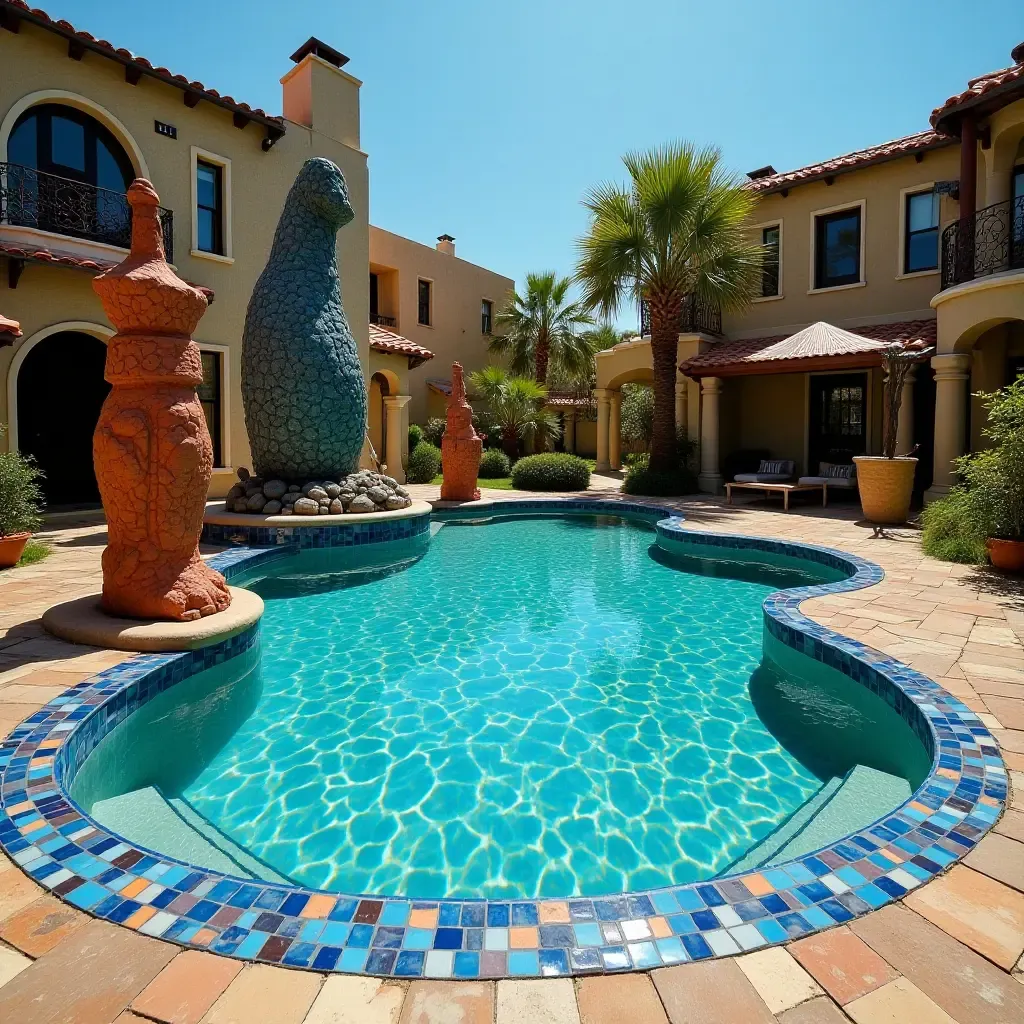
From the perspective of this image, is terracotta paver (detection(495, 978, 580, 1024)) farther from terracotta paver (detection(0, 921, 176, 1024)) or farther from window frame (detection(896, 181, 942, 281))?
window frame (detection(896, 181, 942, 281))

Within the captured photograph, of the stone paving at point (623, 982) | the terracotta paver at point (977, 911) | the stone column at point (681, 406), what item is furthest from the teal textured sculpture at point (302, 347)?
the stone column at point (681, 406)

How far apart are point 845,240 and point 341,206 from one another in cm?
1314

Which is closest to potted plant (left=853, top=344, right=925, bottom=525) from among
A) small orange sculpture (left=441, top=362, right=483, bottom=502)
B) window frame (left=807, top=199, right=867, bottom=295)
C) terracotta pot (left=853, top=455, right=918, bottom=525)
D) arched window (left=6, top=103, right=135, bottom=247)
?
terracotta pot (left=853, top=455, right=918, bottom=525)

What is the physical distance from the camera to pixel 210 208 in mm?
13867

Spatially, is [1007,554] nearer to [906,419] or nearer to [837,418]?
[906,419]

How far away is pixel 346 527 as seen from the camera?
948 centimetres

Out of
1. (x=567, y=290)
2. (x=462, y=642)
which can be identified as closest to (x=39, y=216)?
(x=462, y=642)

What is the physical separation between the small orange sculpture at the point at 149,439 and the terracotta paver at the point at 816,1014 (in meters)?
4.50

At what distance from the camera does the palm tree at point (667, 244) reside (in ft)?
47.2

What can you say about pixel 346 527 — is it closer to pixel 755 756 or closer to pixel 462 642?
pixel 462 642

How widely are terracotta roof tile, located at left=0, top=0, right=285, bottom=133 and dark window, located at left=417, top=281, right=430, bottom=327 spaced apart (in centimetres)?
1060

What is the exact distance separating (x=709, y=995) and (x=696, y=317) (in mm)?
17788

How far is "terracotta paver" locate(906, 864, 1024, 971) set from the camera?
196cm

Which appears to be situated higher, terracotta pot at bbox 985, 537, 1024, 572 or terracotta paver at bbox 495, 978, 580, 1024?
terracotta pot at bbox 985, 537, 1024, 572
